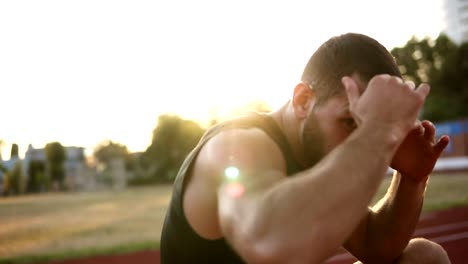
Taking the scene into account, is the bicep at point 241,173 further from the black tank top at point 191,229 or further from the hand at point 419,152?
the hand at point 419,152

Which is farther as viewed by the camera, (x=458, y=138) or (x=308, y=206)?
(x=458, y=138)

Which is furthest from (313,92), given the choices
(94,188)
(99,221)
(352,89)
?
(94,188)

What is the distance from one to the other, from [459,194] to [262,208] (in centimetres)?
1311

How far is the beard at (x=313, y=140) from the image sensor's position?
1.76m

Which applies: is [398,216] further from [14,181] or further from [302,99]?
[14,181]

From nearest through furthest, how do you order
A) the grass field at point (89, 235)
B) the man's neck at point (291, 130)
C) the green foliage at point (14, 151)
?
the man's neck at point (291, 130) < the grass field at point (89, 235) < the green foliage at point (14, 151)

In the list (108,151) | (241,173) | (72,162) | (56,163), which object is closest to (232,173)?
(241,173)

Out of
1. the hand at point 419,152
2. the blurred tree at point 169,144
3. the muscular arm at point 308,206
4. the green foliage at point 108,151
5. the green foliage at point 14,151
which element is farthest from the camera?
the green foliage at point 108,151

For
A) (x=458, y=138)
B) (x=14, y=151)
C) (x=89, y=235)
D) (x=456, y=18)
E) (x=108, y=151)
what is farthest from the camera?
(x=456, y=18)

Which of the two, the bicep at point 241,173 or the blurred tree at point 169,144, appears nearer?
the bicep at point 241,173

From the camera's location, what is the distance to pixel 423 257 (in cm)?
224

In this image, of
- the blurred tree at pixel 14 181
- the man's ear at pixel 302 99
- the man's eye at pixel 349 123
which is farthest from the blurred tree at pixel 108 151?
the man's eye at pixel 349 123

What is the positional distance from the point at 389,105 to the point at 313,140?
0.35 m

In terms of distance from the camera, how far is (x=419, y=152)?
2119 millimetres
